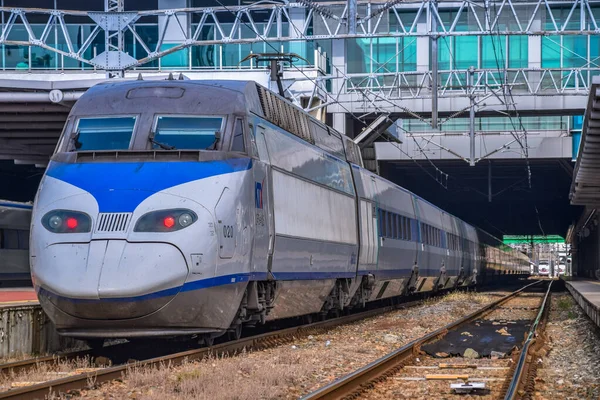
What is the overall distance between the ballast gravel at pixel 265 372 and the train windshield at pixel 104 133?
301 centimetres

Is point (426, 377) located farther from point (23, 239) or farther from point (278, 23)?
point (23, 239)

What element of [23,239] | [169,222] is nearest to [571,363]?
[169,222]

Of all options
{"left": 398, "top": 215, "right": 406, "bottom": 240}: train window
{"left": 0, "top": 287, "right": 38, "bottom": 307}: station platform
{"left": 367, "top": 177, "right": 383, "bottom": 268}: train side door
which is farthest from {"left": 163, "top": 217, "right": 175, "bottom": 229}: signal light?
{"left": 398, "top": 215, "right": 406, "bottom": 240}: train window

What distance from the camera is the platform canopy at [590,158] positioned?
20.7 metres

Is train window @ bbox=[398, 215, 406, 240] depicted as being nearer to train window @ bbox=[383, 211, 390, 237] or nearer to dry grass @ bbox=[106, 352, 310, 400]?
train window @ bbox=[383, 211, 390, 237]

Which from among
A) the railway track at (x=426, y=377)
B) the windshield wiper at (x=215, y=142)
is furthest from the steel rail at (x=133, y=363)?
the windshield wiper at (x=215, y=142)

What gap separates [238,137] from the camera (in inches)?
508

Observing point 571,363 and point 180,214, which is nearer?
point 180,214

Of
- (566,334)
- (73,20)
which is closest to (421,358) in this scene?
(566,334)

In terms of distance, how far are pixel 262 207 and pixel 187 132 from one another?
1.38 m

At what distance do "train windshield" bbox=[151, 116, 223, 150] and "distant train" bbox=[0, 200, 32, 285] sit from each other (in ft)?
52.5

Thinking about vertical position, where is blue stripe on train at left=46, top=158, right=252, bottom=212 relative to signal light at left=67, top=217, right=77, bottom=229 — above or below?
above

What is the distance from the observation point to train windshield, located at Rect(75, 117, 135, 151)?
41.7ft

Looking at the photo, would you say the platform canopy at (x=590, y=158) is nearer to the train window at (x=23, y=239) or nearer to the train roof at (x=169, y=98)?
the train roof at (x=169, y=98)
